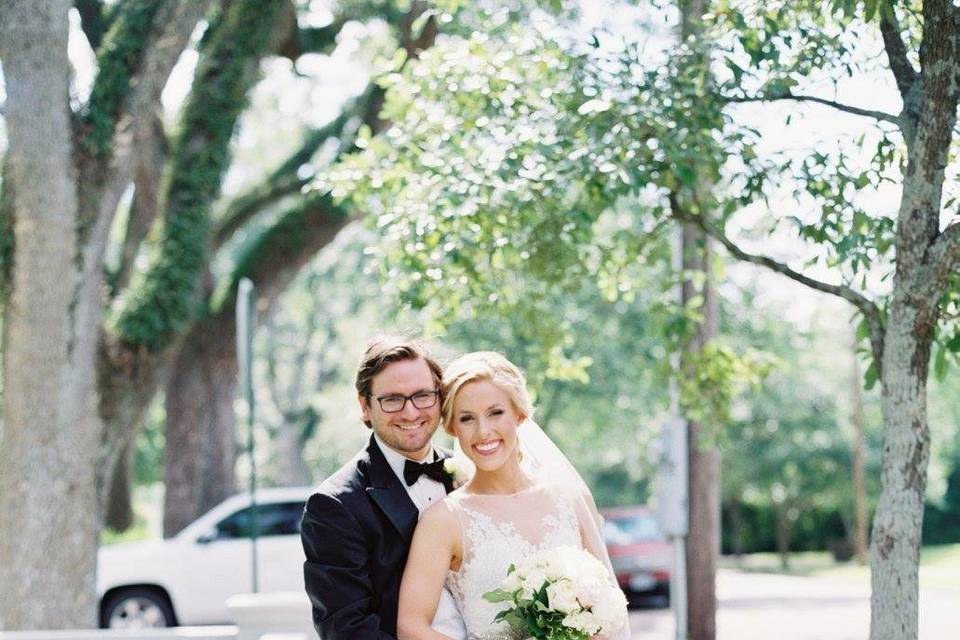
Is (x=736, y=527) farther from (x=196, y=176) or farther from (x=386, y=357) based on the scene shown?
(x=386, y=357)

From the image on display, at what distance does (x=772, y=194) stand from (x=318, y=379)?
34989 millimetres

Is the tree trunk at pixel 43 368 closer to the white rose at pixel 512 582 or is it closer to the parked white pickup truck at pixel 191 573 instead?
the parked white pickup truck at pixel 191 573

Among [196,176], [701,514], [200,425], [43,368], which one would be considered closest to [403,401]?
[43,368]

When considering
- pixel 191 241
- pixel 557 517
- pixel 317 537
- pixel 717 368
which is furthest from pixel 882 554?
pixel 191 241

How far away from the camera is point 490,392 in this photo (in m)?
4.78

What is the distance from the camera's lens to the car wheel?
1681cm

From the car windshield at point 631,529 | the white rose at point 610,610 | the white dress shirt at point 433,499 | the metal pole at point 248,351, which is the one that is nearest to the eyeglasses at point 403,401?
the white dress shirt at point 433,499

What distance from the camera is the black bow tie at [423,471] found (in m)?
4.87

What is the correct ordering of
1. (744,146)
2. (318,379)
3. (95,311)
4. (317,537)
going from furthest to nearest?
(318,379)
(95,311)
(744,146)
(317,537)

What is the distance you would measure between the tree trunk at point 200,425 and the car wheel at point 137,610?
247 cm

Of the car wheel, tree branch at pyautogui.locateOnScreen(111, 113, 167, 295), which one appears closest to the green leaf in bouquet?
the car wheel

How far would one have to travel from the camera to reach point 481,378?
477 cm

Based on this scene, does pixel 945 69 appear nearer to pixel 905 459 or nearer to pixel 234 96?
pixel 905 459

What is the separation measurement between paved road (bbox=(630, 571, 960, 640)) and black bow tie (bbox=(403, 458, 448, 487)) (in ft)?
38.0
